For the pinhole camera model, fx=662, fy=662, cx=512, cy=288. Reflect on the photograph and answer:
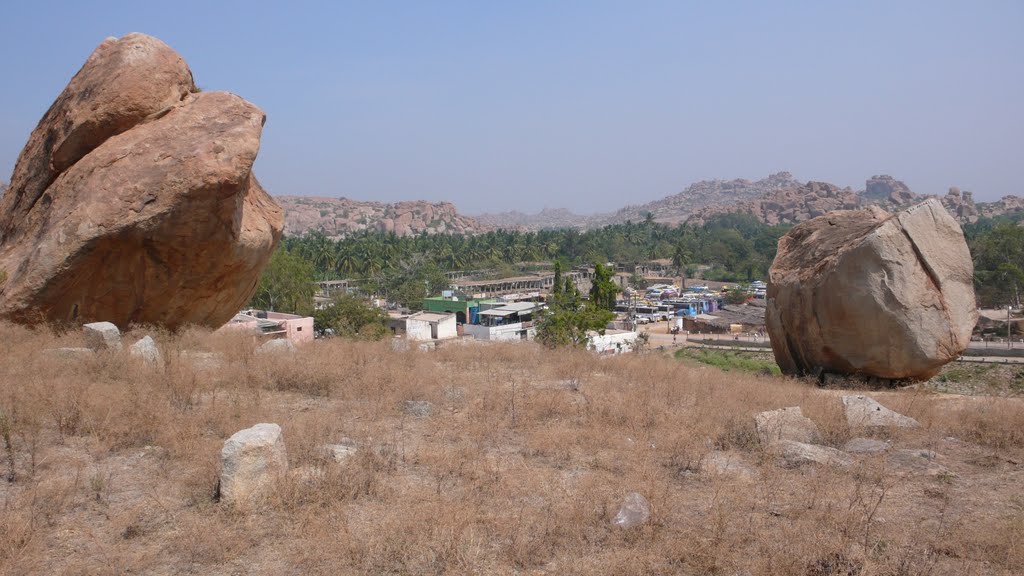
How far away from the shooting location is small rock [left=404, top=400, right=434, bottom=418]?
6.85 m

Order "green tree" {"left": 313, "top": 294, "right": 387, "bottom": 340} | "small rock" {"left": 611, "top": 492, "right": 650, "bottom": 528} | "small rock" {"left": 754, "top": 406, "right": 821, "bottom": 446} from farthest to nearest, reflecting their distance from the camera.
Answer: "green tree" {"left": 313, "top": 294, "right": 387, "bottom": 340} → "small rock" {"left": 754, "top": 406, "right": 821, "bottom": 446} → "small rock" {"left": 611, "top": 492, "right": 650, "bottom": 528}

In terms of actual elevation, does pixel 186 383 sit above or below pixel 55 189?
below

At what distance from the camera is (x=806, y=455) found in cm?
555

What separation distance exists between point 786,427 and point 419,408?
3.70 m

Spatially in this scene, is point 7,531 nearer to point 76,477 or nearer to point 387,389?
point 76,477

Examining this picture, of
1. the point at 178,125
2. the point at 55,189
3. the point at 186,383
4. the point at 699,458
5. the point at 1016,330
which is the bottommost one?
the point at 1016,330

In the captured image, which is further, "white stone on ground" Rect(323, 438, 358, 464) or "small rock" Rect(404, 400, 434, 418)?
"small rock" Rect(404, 400, 434, 418)

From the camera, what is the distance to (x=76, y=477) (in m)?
4.65

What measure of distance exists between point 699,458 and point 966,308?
25.9 ft

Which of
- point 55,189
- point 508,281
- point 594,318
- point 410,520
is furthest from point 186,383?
point 508,281

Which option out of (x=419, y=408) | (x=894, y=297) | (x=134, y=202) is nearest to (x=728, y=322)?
(x=894, y=297)

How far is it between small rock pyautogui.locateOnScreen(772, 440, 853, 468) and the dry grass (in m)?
0.17

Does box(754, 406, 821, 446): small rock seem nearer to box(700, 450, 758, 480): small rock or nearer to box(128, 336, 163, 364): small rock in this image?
box(700, 450, 758, 480): small rock

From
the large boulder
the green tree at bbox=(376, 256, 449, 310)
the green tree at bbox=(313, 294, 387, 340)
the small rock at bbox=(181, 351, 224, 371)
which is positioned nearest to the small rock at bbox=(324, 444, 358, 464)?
the small rock at bbox=(181, 351, 224, 371)
